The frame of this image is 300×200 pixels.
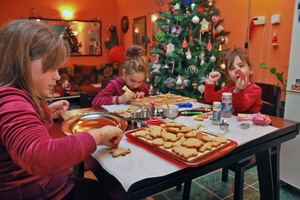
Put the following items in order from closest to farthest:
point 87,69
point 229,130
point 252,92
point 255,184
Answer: point 229,130 → point 252,92 → point 255,184 → point 87,69

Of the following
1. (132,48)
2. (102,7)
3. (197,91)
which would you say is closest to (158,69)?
(197,91)

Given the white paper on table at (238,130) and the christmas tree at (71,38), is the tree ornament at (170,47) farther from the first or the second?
the christmas tree at (71,38)

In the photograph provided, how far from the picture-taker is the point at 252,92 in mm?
1529

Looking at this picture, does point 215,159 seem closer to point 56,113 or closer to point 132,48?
point 56,113

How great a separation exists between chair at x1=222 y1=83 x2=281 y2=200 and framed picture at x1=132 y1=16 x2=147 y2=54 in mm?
3833

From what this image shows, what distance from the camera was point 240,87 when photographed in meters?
1.47

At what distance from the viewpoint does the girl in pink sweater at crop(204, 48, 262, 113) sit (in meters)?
1.42

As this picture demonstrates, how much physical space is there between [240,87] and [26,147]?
1.25 m

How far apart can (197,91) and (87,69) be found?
3.29m

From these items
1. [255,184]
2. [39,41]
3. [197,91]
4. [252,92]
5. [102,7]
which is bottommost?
[255,184]

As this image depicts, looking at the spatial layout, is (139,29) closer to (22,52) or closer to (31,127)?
(22,52)

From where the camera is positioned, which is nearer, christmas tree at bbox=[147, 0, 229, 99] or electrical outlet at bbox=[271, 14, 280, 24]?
electrical outlet at bbox=[271, 14, 280, 24]

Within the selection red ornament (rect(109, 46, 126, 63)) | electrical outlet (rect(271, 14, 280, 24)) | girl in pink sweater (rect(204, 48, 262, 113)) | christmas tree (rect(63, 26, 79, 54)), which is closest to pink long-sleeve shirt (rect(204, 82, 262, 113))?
girl in pink sweater (rect(204, 48, 262, 113))

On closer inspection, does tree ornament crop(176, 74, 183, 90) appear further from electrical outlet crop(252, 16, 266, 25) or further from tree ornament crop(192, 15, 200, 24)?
electrical outlet crop(252, 16, 266, 25)
